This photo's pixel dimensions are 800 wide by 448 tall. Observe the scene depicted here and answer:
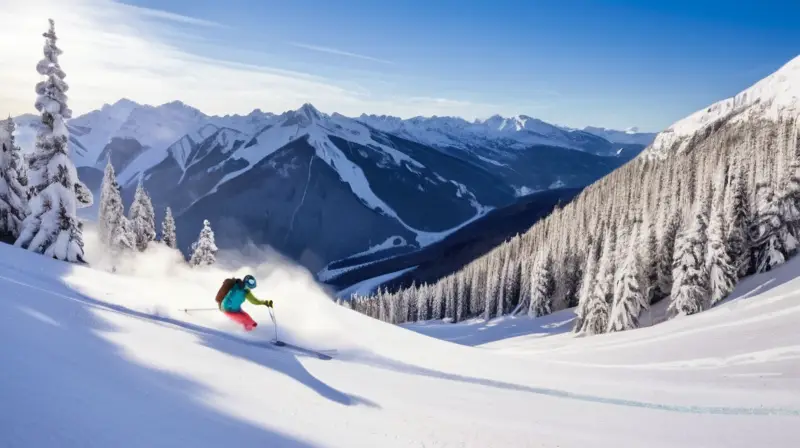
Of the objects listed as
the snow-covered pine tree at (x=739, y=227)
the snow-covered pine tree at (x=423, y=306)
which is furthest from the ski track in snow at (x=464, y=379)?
the snow-covered pine tree at (x=423, y=306)

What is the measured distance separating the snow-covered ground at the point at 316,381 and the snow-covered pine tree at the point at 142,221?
3171 centimetres

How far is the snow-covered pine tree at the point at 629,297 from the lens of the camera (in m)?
45.2

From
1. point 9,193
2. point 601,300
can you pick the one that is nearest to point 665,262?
point 601,300

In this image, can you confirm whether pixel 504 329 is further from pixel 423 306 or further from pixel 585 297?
pixel 423 306

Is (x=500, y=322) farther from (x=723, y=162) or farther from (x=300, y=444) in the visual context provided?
(x=300, y=444)

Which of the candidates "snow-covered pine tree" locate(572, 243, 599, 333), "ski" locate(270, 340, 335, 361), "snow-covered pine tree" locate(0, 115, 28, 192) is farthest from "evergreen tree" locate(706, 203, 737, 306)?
"snow-covered pine tree" locate(0, 115, 28, 192)

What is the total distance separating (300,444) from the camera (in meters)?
7.73

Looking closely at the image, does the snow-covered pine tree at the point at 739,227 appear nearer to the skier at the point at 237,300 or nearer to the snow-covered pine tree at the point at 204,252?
the skier at the point at 237,300

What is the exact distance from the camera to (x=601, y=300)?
161 feet

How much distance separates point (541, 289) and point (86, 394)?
2772 inches

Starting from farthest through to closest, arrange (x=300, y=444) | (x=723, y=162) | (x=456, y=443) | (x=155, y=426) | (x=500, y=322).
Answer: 1. (x=500, y=322)
2. (x=723, y=162)
3. (x=456, y=443)
4. (x=300, y=444)
5. (x=155, y=426)

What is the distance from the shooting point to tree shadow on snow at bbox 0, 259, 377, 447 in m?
5.29

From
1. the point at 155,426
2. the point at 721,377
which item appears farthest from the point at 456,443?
the point at 721,377

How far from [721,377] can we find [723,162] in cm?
6167
